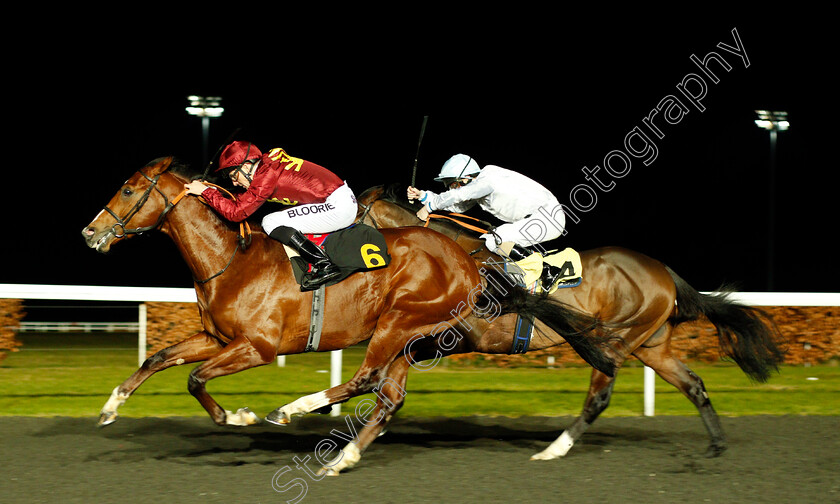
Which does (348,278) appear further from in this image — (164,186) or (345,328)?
(164,186)

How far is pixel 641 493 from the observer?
3666mm

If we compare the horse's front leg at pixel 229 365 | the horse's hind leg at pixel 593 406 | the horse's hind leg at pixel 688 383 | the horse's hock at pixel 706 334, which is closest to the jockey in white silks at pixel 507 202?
the horse's hind leg at pixel 593 406

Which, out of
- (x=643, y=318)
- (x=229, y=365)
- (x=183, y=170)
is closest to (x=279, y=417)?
(x=229, y=365)

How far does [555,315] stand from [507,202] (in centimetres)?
82

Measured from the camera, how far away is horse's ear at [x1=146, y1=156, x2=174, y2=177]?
4359 millimetres

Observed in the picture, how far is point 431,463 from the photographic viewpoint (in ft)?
14.0

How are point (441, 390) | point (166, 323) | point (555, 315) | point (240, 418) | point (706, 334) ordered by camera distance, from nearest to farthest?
point (240, 418)
point (555, 315)
point (441, 390)
point (166, 323)
point (706, 334)

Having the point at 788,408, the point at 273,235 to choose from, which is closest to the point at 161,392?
the point at 273,235

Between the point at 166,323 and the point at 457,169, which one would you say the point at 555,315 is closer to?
the point at 457,169

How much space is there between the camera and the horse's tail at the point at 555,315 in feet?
14.8

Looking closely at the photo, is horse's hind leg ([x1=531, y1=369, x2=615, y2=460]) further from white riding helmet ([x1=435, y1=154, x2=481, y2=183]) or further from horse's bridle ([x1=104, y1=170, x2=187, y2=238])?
horse's bridle ([x1=104, y1=170, x2=187, y2=238])

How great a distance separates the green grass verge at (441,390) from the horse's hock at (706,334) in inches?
4.5

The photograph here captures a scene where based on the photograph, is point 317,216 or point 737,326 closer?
point 317,216

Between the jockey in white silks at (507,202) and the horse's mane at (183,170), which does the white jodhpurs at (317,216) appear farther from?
the jockey in white silks at (507,202)
